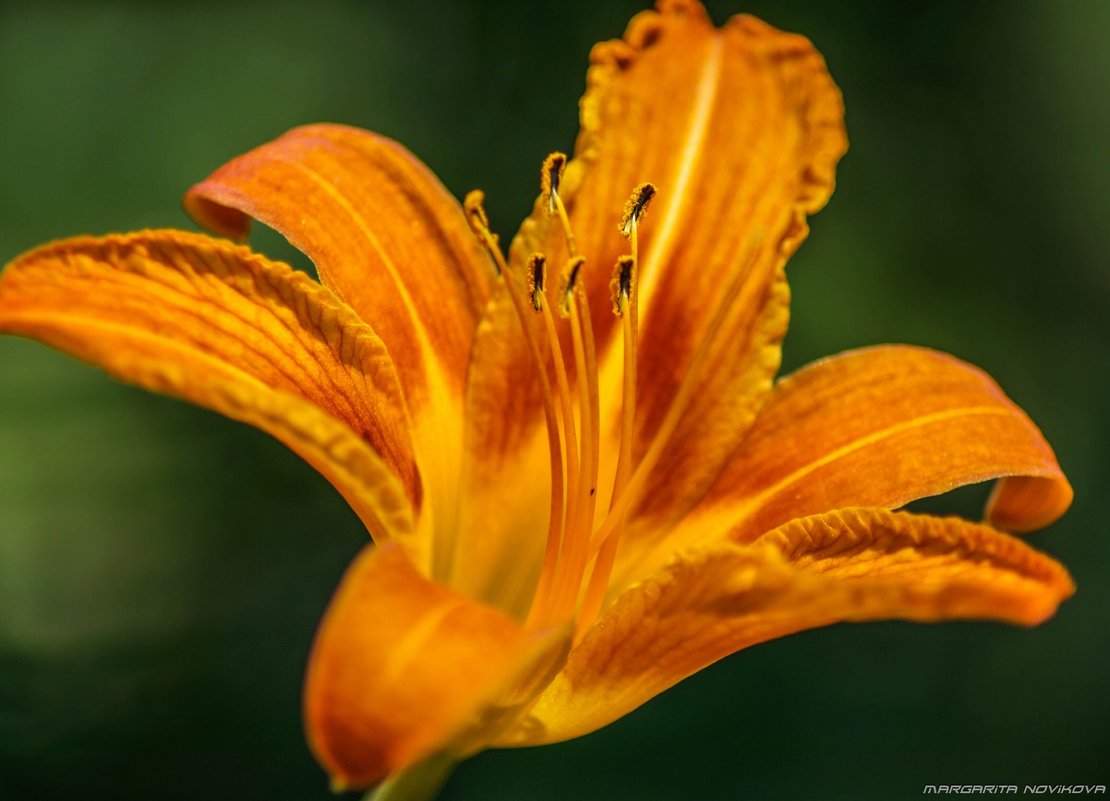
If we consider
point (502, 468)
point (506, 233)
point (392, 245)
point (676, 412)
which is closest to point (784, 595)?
point (676, 412)

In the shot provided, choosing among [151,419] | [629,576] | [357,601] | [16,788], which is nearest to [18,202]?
[151,419]

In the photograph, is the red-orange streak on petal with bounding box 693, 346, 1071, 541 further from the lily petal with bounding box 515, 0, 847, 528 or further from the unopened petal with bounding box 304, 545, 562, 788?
the unopened petal with bounding box 304, 545, 562, 788

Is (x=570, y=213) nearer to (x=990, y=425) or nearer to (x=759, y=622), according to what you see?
(x=990, y=425)

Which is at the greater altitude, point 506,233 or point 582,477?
point 506,233

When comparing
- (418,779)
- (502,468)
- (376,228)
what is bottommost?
(418,779)

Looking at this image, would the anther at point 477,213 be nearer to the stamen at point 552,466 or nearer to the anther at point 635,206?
the stamen at point 552,466

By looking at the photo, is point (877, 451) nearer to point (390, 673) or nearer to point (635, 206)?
point (635, 206)

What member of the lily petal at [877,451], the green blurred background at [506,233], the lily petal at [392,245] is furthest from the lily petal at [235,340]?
the green blurred background at [506,233]

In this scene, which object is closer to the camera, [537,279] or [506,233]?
[537,279]
